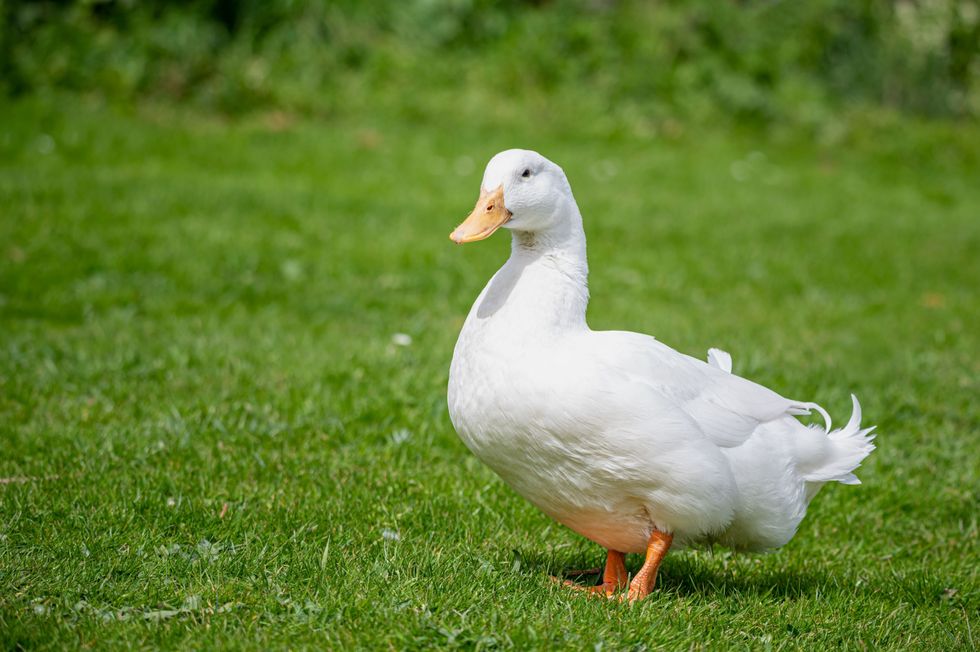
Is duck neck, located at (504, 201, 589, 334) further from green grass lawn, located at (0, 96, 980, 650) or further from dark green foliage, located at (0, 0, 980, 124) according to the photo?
dark green foliage, located at (0, 0, 980, 124)

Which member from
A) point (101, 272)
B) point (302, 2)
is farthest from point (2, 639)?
point (302, 2)

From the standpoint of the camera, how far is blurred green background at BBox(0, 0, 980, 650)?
3.22 m

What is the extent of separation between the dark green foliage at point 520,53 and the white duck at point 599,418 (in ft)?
29.6

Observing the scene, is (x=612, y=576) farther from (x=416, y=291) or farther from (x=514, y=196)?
(x=416, y=291)

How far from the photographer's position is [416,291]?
7383mm

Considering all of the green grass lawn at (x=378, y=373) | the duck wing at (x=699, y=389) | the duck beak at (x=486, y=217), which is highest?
the duck beak at (x=486, y=217)

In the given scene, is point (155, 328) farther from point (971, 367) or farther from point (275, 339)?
point (971, 367)

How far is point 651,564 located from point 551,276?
0.95 meters

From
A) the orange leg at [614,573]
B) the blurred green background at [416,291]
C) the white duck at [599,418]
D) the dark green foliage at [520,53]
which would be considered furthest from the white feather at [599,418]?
A: the dark green foliage at [520,53]

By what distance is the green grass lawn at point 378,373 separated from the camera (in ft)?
10.2

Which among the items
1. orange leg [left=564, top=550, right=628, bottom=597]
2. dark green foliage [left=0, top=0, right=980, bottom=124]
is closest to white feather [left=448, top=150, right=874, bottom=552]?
orange leg [left=564, top=550, right=628, bottom=597]

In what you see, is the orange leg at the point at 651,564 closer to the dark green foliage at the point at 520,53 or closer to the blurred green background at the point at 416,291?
the blurred green background at the point at 416,291

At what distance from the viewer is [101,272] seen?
7098mm

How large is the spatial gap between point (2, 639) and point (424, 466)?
1.99 m
